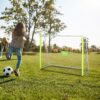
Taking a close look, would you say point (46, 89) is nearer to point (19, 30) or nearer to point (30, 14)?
point (19, 30)

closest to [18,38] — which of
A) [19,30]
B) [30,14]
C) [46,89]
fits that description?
[19,30]

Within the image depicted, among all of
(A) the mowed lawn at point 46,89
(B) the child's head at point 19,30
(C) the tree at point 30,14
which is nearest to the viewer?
(A) the mowed lawn at point 46,89

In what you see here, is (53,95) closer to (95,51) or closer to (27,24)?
(95,51)

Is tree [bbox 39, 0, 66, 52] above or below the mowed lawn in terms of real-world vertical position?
above

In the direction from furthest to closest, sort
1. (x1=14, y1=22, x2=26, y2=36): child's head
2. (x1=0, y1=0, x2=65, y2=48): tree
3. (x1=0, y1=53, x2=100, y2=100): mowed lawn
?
(x1=0, y1=0, x2=65, y2=48): tree, (x1=14, y1=22, x2=26, y2=36): child's head, (x1=0, y1=53, x2=100, y2=100): mowed lawn

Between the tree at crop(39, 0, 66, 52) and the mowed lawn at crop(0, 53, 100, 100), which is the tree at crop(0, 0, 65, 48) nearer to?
the tree at crop(39, 0, 66, 52)

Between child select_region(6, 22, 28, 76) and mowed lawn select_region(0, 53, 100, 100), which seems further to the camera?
child select_region(6, 22, 28, 76)

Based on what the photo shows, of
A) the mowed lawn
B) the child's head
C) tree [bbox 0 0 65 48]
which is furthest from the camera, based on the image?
tree [bbox 0 0 65 48]

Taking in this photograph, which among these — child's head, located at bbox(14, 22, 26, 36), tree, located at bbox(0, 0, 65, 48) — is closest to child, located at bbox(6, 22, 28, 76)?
child's head, located at bbox(14, 22, 26, 36)

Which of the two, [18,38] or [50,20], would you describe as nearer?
[18,38]

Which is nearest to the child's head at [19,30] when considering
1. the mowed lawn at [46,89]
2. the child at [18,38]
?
the child at [18,38]

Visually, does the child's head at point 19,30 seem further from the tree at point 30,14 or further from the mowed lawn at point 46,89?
the tree at point 30,14

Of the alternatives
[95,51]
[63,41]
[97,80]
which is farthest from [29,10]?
[97,80]

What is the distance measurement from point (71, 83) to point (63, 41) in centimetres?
500
